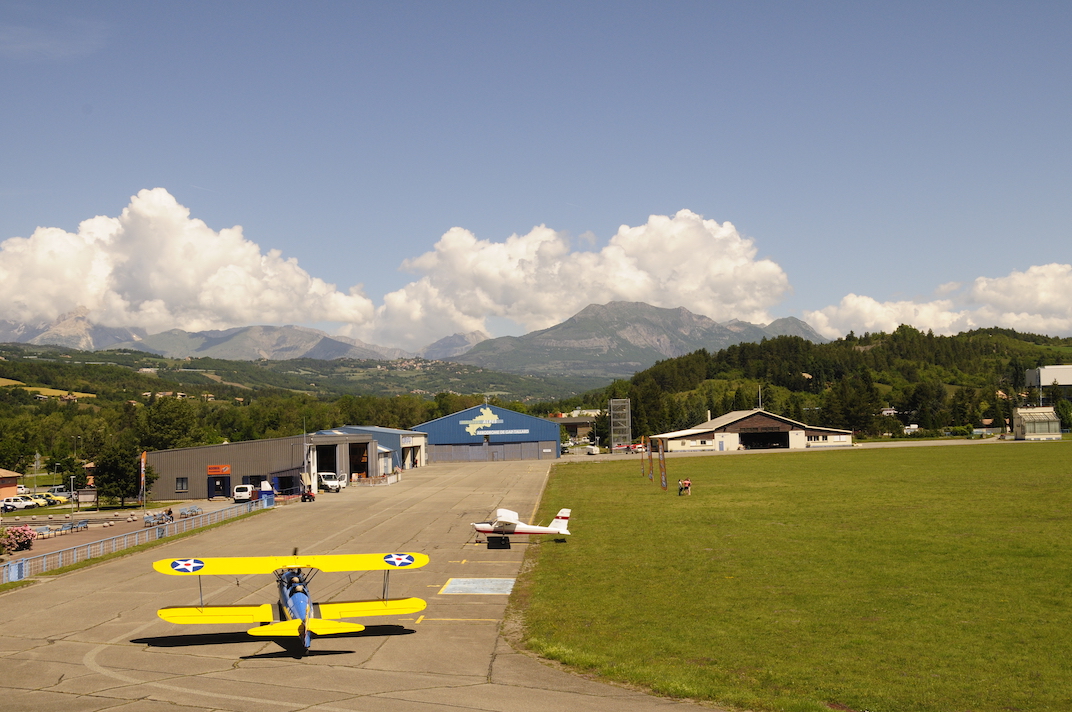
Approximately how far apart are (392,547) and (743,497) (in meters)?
26.3

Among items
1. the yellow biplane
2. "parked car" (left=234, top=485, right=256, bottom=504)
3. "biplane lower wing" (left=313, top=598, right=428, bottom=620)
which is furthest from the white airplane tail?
"parked car" (left=234, top=485, right=256, bottom=504)

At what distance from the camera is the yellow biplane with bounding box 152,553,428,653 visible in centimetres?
1686

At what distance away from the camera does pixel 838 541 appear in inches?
1198

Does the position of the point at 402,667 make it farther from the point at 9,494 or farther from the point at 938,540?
the point at 9,494

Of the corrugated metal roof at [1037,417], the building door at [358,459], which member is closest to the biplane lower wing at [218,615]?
the building door at [358,459]

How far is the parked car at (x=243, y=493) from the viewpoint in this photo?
6362 cm

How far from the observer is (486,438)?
124m

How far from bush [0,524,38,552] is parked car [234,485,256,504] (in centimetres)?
2453

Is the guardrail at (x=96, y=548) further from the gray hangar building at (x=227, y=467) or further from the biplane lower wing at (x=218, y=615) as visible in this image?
the gray hangar building at (x=227, y=467)

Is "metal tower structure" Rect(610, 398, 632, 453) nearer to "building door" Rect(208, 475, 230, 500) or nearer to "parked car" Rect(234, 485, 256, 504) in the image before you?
"building door" Rect(208, 475, 230, 500)

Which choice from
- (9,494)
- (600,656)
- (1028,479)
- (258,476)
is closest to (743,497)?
(1028,479)

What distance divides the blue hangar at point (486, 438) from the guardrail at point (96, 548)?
240 feet

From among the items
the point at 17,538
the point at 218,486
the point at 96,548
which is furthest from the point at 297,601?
the point at 218,486

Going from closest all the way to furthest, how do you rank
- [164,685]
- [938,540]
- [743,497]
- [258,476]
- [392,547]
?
[164,685], [938,540], [392,547], [743,497], [258,476]
